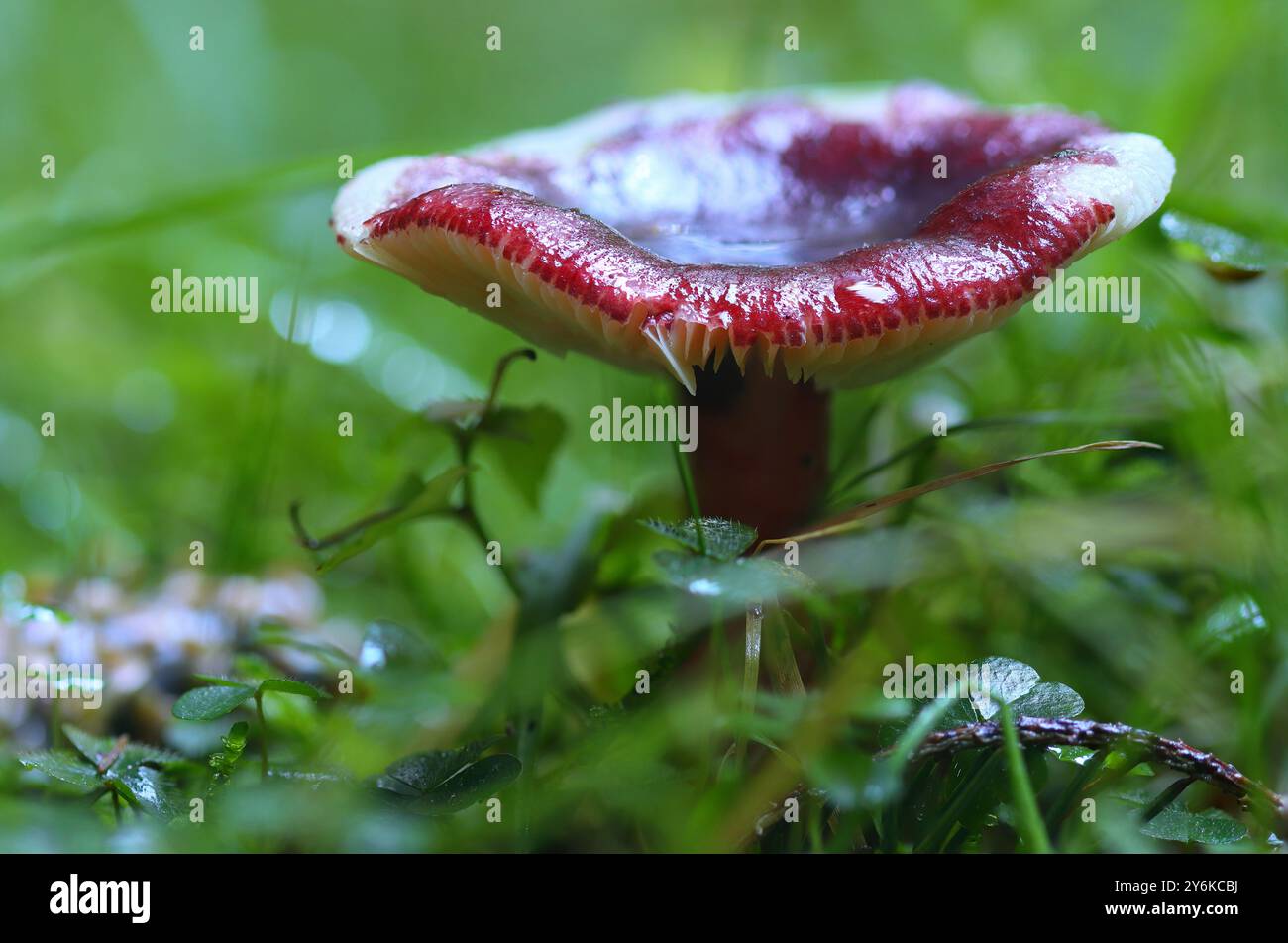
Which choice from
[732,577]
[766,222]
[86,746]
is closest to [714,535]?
[732,577]

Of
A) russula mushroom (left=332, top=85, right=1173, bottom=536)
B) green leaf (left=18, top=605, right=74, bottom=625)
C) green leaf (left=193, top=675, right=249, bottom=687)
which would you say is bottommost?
green leaf (left=193, top=675, right=249, bottom=687)

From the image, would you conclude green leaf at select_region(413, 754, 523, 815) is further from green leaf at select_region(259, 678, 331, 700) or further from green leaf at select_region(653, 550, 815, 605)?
green leaf at select_region(653, 550, 815, 605)

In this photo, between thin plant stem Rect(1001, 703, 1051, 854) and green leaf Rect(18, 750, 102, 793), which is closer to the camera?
thin plant stem Rect(1001, 703, 1051, 854)

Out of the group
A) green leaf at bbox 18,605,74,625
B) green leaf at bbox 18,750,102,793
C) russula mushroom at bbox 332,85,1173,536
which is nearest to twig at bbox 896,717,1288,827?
russula mushroom at bbox 332,85,1173,536

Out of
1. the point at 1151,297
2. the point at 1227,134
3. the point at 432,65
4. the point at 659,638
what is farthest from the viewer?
the point at 432,65

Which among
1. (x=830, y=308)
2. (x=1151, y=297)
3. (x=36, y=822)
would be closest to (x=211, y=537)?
(x=36, y=822)

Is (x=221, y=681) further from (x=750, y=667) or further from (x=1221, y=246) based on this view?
(x=1221, y=246)

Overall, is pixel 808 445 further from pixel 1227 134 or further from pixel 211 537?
pixel 1227 134
